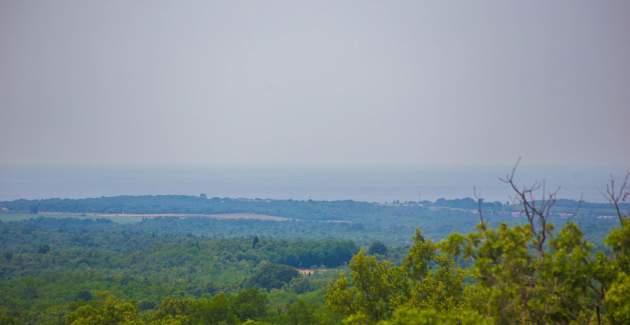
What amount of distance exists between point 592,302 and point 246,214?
84.7 metres

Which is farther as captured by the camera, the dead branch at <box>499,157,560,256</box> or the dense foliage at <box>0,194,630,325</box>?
the dead branch at <box>499,157,560,256</box>

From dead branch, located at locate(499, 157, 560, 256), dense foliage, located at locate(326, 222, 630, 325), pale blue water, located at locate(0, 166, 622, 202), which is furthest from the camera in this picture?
pale blue water, located at locate(0, 166, 622, 202)

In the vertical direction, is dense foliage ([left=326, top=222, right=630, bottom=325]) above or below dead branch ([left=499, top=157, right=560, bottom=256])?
below

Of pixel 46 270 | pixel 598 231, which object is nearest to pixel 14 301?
pixel 46 270

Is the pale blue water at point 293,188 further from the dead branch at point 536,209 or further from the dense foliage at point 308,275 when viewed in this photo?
the dead branch at point 536,209

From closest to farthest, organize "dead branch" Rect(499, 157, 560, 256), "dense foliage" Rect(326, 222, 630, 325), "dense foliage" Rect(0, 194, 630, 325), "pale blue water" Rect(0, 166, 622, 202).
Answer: "dense foliage" Rect(326, 222, 630, 325)
"dense foliage" Rect(0, 194, 630, 325)
"dead branch" Rect(499, 157, 560, 256)
"pale blue water" Rect(0, 166, 622, 202)

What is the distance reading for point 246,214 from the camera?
91500 millimetres

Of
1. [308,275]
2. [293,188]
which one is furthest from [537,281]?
[293,188]

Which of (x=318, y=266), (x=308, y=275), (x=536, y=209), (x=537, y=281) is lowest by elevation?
(x=318, y=266)

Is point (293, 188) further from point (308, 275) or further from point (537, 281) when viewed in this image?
point (537, 281)

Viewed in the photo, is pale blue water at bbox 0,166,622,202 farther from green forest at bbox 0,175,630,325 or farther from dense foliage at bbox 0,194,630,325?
dense foliage at bbox 0,194,630,325

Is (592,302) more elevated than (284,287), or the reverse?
(592,302)

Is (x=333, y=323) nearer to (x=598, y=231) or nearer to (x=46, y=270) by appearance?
(x=46, y=270)

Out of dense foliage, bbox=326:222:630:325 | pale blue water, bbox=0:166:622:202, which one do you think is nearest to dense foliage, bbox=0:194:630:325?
dense foliage, bbox=326:222:630:325
